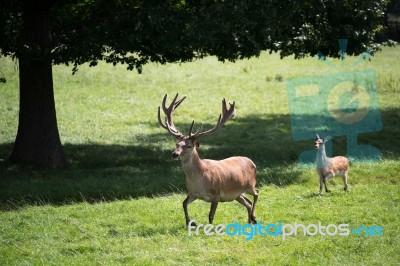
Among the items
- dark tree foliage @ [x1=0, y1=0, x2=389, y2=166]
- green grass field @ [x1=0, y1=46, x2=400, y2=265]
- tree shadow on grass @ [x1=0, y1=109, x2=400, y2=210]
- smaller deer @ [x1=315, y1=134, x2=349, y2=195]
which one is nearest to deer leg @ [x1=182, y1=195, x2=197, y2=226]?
green grass field @ [x1=0, y1=46, x2=400, y2=265]

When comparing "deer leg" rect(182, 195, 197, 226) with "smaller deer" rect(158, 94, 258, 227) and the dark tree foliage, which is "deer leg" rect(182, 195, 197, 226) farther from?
the dark tree foliage

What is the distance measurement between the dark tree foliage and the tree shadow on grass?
4.51ft

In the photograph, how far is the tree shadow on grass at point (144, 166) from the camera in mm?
15086

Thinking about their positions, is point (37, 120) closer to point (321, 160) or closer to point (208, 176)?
point (321, 160)

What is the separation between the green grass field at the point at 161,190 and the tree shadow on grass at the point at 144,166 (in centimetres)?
3

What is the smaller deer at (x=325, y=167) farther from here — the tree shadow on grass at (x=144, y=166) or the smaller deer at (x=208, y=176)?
the smaller deer at (x=208, y=176)

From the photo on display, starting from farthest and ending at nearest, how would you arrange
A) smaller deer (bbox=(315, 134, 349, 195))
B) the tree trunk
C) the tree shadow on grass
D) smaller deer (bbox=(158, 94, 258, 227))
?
the tree trunk < the tree shadow on grass < smaller deer (bbox=(315, 134, 349, 195)) < smaller deer (bbox=(158, 94, 258, 227))

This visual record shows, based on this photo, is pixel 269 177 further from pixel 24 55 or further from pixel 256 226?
pixel 24 55

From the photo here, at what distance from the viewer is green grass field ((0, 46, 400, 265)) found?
10531 mm

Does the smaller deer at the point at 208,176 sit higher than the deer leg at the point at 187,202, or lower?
higher

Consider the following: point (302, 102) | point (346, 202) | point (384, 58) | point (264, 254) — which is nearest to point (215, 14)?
point (346, 202)

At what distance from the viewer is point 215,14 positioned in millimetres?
17016

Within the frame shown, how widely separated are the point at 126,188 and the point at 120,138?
751 cm

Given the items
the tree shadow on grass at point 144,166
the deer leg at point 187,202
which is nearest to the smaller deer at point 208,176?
the deer leg at point 187,202
